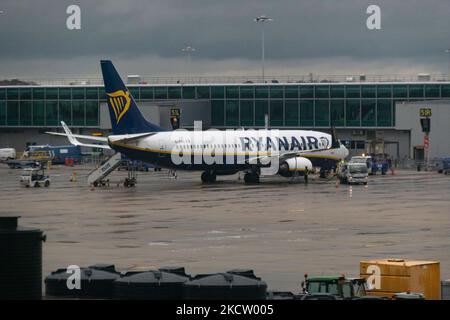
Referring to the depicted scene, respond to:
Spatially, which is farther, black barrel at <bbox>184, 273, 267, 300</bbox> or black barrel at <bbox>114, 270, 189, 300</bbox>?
black barrel at <bbox>114, 270, 189, 300</bbox>

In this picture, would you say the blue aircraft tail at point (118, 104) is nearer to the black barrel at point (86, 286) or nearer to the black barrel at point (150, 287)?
the black barrel at point (86, 286)

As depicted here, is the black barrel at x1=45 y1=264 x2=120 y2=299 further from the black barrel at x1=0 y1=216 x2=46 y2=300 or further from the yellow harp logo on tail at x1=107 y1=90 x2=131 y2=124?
the yellow harp logo on tail at x1=107 y1=90 x2=131 y2=124

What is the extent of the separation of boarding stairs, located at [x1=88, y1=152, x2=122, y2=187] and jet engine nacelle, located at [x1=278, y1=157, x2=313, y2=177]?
47.2ft

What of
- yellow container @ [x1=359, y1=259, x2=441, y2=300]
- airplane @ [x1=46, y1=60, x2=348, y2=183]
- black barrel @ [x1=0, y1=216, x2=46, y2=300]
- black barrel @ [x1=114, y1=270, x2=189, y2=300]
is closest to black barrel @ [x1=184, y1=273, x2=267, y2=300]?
black barrel @ [x1=114, y1=270, x2=189, y2=300]

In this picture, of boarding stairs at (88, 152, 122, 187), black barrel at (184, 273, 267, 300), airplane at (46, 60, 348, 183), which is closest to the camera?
black barrel at (184, 273, 267, 300)

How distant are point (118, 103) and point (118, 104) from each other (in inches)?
3.2

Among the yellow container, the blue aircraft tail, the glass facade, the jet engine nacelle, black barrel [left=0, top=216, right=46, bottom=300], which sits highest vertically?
the glass facade

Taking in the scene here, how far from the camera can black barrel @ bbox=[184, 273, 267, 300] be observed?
30.0 m

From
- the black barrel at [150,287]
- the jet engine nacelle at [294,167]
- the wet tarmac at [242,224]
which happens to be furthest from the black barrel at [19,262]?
the jet engine nacelle at [294,167]

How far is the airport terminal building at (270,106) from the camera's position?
14350 centimetres

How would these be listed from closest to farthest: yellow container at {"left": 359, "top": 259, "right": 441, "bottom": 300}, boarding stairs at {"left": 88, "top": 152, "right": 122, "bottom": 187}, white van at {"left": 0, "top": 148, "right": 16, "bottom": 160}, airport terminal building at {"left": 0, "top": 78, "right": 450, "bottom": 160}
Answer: yellow container at {"left": 359, "top": 259, "right": 441, "bottom": 300} < boarding stairs at {"left": 88, "top": 152, "right": 122, "bottom": 187} < airport terminal building at {"left": 0, "top": 78, "right": 450, "bottom": 160} < white van at {"left": 0, "top": 148, "right": 16, "bottom": 160}

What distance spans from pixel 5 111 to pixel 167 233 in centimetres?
10945

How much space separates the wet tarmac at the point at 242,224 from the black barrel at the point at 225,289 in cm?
810
